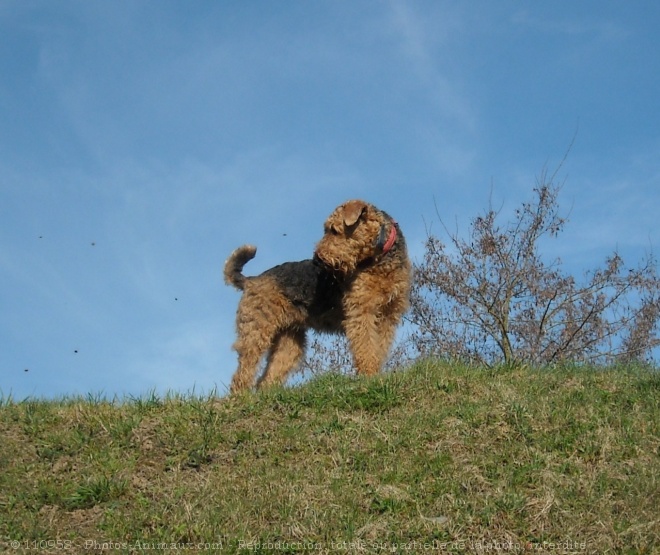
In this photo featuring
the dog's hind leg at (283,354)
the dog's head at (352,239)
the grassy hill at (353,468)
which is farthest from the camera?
the dog's hind leg at (283,354)

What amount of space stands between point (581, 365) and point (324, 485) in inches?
135

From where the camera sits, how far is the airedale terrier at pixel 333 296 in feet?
28.2

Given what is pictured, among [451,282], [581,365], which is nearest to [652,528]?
[581,365]

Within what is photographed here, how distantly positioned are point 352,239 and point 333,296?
0.73 m

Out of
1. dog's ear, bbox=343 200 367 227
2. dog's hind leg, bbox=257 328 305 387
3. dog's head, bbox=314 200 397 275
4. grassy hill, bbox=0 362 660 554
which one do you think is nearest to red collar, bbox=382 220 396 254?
dog's head, bbox=314 200 397 275

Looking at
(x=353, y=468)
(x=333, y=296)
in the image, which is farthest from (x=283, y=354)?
(x=353, y=468)

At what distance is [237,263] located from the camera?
9.74 metres

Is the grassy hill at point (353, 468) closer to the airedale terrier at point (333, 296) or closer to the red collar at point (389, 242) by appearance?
the airedale terrier at point (333, 296)

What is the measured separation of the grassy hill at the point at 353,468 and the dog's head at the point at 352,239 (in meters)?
1.63

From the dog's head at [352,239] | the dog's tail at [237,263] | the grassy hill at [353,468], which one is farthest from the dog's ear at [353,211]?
the grassy hill at [353,468]

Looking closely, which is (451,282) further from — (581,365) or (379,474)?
(379,474)

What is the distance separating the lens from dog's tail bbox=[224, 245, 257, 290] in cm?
970

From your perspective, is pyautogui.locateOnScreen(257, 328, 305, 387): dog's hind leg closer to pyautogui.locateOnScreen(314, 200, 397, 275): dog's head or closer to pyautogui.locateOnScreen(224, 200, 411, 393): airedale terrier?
pyautogui.locateOnScreen(224, 200, 411, 393): airedale terrier

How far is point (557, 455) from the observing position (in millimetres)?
5965
